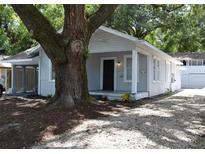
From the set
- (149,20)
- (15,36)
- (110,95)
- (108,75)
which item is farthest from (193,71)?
(110,95)

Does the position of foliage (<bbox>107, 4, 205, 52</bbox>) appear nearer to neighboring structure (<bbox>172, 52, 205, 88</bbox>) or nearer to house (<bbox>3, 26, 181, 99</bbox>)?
neighboring structure (<bbox>172, 52, 205, 88</bbox>)

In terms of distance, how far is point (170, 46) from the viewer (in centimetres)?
3919

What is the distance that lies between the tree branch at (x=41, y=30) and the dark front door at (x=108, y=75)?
289 inches

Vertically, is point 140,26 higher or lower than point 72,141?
higher

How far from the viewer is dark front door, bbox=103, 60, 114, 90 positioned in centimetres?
1778

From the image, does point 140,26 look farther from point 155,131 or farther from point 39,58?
point 155,131

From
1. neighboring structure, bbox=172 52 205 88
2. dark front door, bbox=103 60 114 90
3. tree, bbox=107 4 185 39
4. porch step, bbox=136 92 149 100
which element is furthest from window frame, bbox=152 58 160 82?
neighboring structure, bbox=172 52 205 88

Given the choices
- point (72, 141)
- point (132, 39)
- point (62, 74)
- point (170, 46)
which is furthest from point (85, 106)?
point (170, 46)

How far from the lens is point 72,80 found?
1073cm

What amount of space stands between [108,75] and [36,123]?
1011cm

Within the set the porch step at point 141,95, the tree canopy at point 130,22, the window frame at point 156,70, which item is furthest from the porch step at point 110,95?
the tree canopy at point 130,22

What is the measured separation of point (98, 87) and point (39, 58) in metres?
3.92

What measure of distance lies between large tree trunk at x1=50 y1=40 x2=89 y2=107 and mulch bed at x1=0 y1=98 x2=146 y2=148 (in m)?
0.57

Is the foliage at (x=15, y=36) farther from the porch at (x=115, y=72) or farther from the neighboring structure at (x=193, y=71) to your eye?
the neighboring structure at (x=193, y=71)
